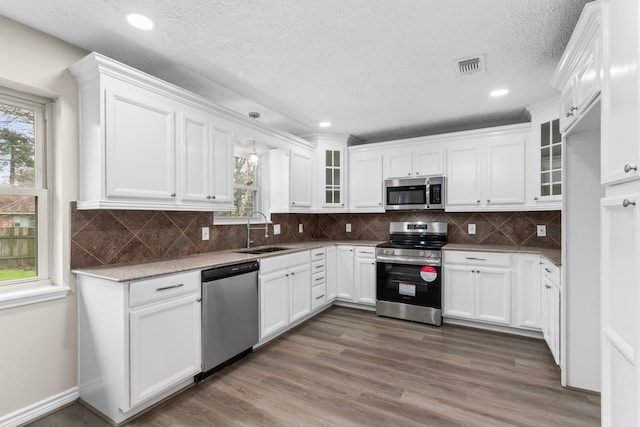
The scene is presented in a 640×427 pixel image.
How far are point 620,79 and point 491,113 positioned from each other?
104 inches

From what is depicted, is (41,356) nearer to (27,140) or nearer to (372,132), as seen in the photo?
(27,140)

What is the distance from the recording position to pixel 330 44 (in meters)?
2.14

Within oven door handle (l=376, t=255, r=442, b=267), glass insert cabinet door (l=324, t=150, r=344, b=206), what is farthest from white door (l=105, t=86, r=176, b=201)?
oven door handle (l=376, t=255, r=442, b=267)

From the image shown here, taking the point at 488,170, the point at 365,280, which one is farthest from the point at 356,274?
the point at 488,170

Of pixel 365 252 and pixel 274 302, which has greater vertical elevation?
pixel 365 252

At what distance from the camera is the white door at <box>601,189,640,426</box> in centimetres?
104

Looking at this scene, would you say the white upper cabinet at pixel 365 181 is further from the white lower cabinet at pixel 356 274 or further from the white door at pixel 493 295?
the white door at pixel 493 295

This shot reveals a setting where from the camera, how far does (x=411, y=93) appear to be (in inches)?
118

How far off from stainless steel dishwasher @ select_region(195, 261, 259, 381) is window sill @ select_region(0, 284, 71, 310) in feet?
2.94

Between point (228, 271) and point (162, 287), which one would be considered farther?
point (228, 271)

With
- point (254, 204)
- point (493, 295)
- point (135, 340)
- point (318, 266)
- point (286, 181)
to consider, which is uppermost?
point (286, 181)

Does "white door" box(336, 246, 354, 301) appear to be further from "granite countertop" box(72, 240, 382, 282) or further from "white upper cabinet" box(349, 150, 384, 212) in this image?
"granite countertop" box(72, 240, 382, 282)

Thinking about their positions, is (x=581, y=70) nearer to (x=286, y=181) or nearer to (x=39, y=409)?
(x=286, y=181)

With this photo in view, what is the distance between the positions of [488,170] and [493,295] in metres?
1.41
